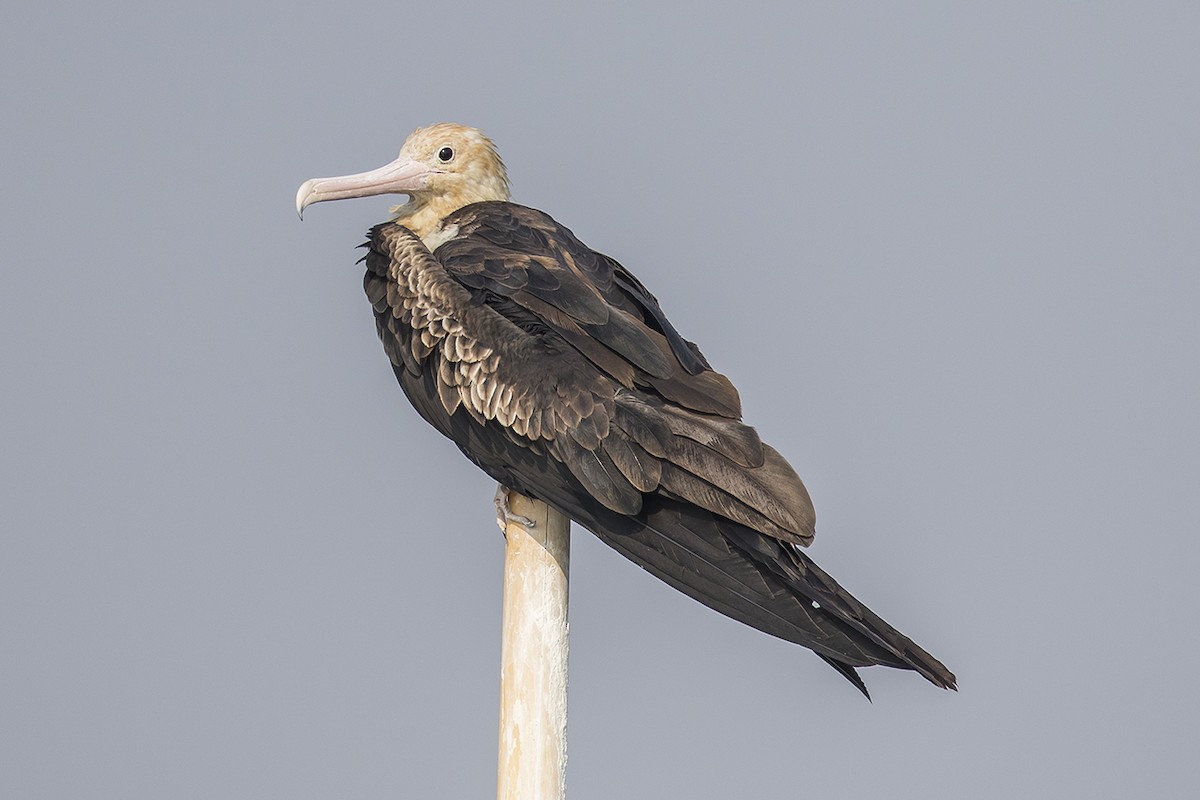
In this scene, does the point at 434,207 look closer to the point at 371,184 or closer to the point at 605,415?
the point at 371,184

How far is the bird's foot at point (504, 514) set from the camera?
5.51 m

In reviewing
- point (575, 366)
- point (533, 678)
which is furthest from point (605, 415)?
point (533, 678)

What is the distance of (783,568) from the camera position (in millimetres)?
5133

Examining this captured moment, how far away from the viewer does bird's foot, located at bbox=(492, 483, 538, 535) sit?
18.1 ft

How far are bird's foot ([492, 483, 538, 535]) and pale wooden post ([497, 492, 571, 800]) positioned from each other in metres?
0.09

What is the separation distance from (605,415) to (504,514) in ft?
1.79

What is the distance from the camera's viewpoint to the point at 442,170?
6398 millimetres

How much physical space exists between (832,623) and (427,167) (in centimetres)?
228

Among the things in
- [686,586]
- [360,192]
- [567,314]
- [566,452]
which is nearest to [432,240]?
[360,192]

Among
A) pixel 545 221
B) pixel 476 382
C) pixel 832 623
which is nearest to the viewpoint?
pixel 832 623

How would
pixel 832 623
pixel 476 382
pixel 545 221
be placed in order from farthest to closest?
pixel 545 221, pixel 476 382, pixel 832 623

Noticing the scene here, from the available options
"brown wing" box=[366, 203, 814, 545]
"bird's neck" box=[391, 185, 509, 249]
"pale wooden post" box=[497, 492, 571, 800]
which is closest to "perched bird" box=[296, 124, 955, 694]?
"brown wing" box=[366, 203, 814, 545]

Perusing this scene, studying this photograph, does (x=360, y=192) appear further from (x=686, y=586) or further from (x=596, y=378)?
(x=686, y=586)

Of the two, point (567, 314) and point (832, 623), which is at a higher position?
point (567, 314)
